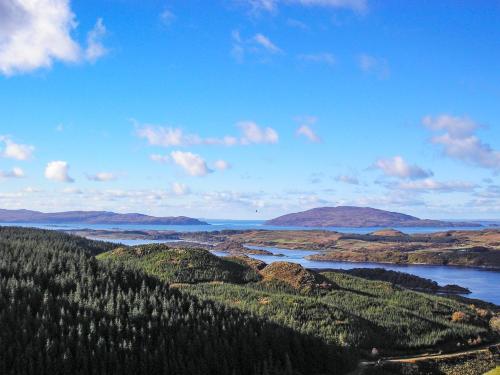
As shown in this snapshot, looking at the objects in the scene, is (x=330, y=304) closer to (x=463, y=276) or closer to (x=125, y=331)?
(x=125, y=331)

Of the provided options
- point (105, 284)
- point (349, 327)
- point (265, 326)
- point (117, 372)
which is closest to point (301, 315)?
point (349, 327)

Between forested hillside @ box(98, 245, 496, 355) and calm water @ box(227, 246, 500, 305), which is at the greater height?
forested hillside @ box(98, 245, 496, 355)

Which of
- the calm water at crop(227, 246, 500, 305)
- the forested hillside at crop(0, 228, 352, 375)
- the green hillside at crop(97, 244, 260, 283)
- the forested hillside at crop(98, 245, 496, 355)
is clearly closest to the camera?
the forested hillside at crop(0, 228, 352, 375)

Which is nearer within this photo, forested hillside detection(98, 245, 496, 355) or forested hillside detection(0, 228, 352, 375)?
forested hillside detection(0, 228, 352, 375)

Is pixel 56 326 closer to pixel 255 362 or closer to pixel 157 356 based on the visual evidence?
pixel 157 356

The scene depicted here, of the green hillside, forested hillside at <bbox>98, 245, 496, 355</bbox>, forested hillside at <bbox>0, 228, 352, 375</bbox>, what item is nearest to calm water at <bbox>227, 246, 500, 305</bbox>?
forested hillside at <bbox>98, 245, 496, 355</bbox>

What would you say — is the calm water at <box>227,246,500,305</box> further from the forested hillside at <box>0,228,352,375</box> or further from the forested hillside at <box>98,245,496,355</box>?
the forested hillside at <box>0,228,352,375</box>

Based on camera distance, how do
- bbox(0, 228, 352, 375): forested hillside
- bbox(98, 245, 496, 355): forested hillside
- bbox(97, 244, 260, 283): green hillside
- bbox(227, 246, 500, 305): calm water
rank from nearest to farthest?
1. bbox(0, 228, 352, 375): forested hillside
2. bbox(98, 245, 496, 355): forested hillside
3. bbox(97, 244, 260, 283): green hillside
4. bbox(227, 246, 500, 305): calm water

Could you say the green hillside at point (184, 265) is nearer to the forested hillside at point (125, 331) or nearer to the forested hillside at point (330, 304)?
the forested hillside at point (330, 304)

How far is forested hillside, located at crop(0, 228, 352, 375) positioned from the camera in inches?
1177

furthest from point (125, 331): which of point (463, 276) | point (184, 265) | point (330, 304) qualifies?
point (463, 276)

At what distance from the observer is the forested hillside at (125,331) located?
98.1 ft

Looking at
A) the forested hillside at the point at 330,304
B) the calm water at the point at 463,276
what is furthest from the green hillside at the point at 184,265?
the calm water at the point at 463,276

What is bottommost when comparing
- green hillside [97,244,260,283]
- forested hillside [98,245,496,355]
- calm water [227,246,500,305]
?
calm water [227,246,500,305]
